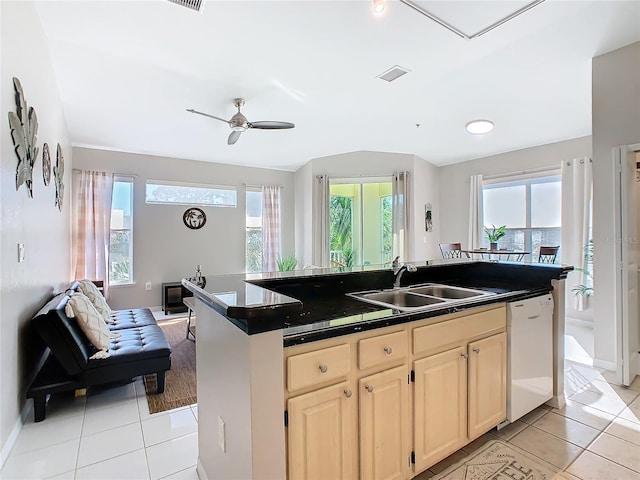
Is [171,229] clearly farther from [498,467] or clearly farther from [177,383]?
[498,467]

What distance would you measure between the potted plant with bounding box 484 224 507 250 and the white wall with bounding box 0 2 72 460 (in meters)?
5.66

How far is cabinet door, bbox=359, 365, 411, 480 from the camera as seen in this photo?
136 centimetres

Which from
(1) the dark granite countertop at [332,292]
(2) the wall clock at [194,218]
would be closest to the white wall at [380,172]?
(2) the wall clock at [194,218]

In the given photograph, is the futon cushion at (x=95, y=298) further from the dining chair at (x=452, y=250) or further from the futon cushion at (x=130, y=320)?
the dining chair at (x=452, y=250)

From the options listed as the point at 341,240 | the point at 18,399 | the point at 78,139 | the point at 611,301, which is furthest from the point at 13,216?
the point at 341,240

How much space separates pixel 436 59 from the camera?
320cm

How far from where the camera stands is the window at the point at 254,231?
21.6 ft

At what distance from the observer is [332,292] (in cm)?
204

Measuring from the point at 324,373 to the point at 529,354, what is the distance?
63.3 inches

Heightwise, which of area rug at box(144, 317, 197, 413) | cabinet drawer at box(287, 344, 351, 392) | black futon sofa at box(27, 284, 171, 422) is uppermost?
cabinet drawer at box(287, 344, 351, 392)

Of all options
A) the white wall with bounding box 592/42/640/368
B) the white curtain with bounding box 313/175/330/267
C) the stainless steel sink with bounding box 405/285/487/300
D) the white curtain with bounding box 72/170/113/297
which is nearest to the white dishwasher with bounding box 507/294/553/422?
the stainless steel sink with bounding box 405/285/487/300

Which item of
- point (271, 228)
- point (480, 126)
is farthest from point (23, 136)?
point (480, 126)

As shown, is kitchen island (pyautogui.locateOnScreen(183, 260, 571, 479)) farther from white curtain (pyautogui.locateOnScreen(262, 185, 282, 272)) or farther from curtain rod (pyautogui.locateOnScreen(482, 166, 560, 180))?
white curtain (pyautogui.locateOnScreen(262, 185, 282, 272))

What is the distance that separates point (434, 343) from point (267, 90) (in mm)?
3279
